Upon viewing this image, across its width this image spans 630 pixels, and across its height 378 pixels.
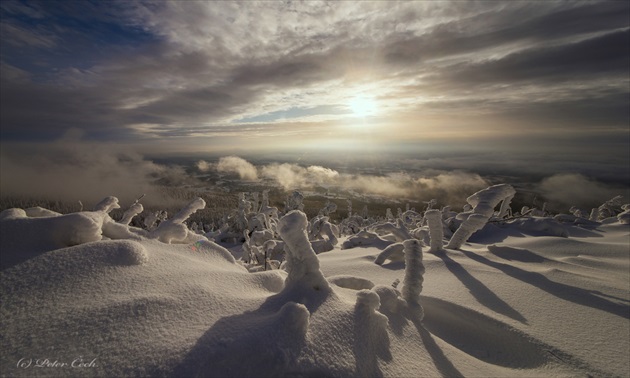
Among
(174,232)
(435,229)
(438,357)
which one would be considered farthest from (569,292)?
(174,232)

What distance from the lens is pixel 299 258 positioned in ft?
12.1

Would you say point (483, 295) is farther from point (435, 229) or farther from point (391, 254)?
point (435, 229)

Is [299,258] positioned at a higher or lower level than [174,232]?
higher

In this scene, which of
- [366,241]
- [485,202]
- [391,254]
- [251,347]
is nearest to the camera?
[251,347]

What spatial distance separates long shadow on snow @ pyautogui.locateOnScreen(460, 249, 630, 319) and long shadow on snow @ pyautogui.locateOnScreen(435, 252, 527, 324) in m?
1.26

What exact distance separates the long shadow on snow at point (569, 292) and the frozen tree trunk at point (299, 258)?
5848mm

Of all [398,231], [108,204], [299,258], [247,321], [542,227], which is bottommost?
[542,227]

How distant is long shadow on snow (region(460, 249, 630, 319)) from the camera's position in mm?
5215

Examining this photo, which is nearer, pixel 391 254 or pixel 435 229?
pixel 391 254

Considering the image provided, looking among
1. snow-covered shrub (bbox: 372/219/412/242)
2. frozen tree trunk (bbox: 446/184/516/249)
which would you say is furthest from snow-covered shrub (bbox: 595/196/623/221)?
snow-covered shrub (bbox: 372/219/412/242)

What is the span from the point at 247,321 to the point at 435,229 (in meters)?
8.31

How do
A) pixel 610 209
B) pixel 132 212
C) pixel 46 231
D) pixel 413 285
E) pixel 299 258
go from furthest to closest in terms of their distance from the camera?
pixel 610 209 → pixel 132 212 → pixel 413 285 → pixel 299 258 → pixel 46 231

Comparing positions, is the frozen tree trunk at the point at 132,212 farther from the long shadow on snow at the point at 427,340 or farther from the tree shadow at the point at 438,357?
the tree shadow at the point at 438,357

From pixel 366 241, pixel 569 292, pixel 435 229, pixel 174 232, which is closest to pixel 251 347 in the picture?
pixel 174 232
